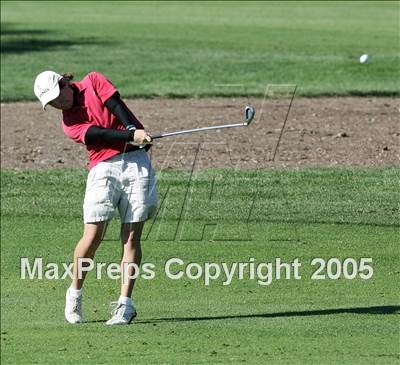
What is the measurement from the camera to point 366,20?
34844mm

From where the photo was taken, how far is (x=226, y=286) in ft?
32.0

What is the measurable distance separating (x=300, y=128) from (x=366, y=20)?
58.2ft

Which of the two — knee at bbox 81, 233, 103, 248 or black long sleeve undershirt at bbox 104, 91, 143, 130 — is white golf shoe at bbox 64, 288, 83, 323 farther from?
black long sleeve undershirt at bbox 104, 91, 143, 130

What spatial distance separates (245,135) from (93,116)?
347 inches

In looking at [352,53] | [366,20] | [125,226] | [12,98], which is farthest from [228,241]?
[366,20]

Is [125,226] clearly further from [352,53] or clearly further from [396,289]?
[352,53]

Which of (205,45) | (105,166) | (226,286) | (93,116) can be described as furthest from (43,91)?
(205,45)

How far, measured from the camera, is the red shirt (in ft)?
28.4

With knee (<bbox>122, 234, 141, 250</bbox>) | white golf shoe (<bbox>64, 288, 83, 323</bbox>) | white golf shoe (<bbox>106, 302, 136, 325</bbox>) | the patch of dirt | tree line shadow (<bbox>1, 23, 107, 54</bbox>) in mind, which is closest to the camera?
white golf shoe (<bbox>106, 302, 136, 325</bbox>)

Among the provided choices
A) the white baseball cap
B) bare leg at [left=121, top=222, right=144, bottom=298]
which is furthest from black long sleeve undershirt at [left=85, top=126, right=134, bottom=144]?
bare leg at [left=121, top=222, right=144, bottom=298]

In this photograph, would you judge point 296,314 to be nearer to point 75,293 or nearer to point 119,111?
point 75,293

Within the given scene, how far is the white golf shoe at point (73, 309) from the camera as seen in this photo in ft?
28.2

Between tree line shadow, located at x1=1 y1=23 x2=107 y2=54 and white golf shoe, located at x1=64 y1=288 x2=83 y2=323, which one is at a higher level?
tree line shadow, located at x1=1 y1=23 x2=107 y2=54

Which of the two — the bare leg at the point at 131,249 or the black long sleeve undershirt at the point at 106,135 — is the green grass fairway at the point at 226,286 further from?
the black long sleeve undershirt at the point at 106,135
